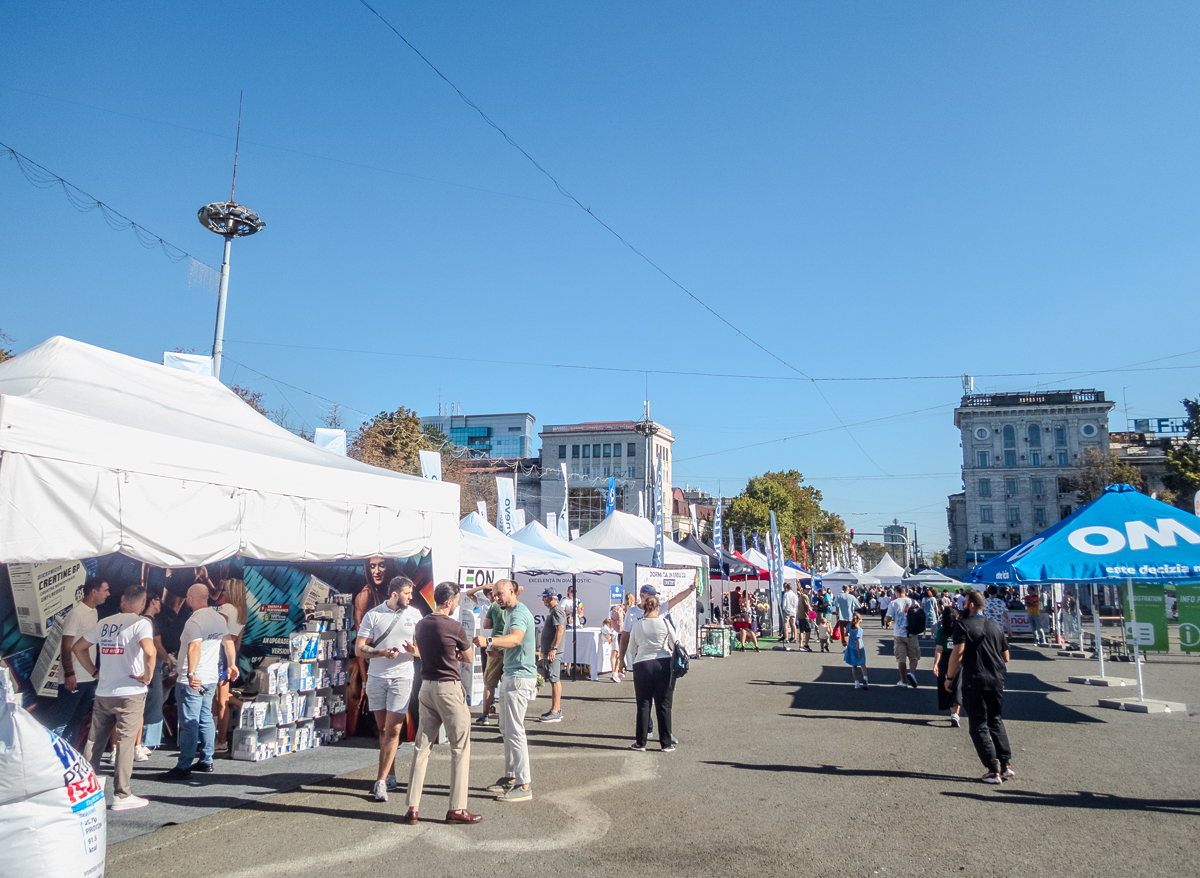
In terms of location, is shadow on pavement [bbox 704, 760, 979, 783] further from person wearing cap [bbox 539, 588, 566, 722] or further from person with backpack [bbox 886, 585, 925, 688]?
person with backpack [bbox 886, 585, 925, 688]

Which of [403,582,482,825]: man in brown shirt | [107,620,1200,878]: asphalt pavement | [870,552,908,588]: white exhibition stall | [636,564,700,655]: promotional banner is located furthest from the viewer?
[870,552,908,588]: white exhibition stall

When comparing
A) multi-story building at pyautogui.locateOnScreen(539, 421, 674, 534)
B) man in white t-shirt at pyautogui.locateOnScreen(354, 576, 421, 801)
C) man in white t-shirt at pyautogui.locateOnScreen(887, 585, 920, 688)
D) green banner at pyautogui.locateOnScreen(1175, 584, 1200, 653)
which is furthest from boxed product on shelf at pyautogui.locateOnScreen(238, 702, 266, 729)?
multi-story building at pyautogui.locateOnScreen(539, 421, 674, 534)

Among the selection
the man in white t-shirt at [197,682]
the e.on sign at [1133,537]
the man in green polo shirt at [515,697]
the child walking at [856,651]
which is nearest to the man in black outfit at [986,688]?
the man in green polo shirt at [515,697]

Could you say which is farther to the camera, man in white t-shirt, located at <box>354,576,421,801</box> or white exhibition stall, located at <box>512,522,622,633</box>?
white exhibition stall, located at <box>512,522,622,633</box>

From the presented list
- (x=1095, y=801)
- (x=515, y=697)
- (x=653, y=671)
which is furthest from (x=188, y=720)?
(x=1095, y=801)

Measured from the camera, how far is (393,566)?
29.2 ft

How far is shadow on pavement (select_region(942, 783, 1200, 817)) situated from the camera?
604 cm

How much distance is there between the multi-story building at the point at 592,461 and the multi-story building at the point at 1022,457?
30.6m

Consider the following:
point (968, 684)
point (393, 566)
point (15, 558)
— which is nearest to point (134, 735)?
point (15, 558)

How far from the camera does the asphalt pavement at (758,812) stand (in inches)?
192

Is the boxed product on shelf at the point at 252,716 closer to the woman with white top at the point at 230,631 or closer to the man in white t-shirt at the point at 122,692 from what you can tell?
the woman with white top at the point at 230,631

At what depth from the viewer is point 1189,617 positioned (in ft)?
38.9

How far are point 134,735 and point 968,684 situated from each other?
274 inches

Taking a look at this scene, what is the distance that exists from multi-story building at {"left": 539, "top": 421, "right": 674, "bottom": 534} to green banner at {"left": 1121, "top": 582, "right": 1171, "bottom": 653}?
224 ft
